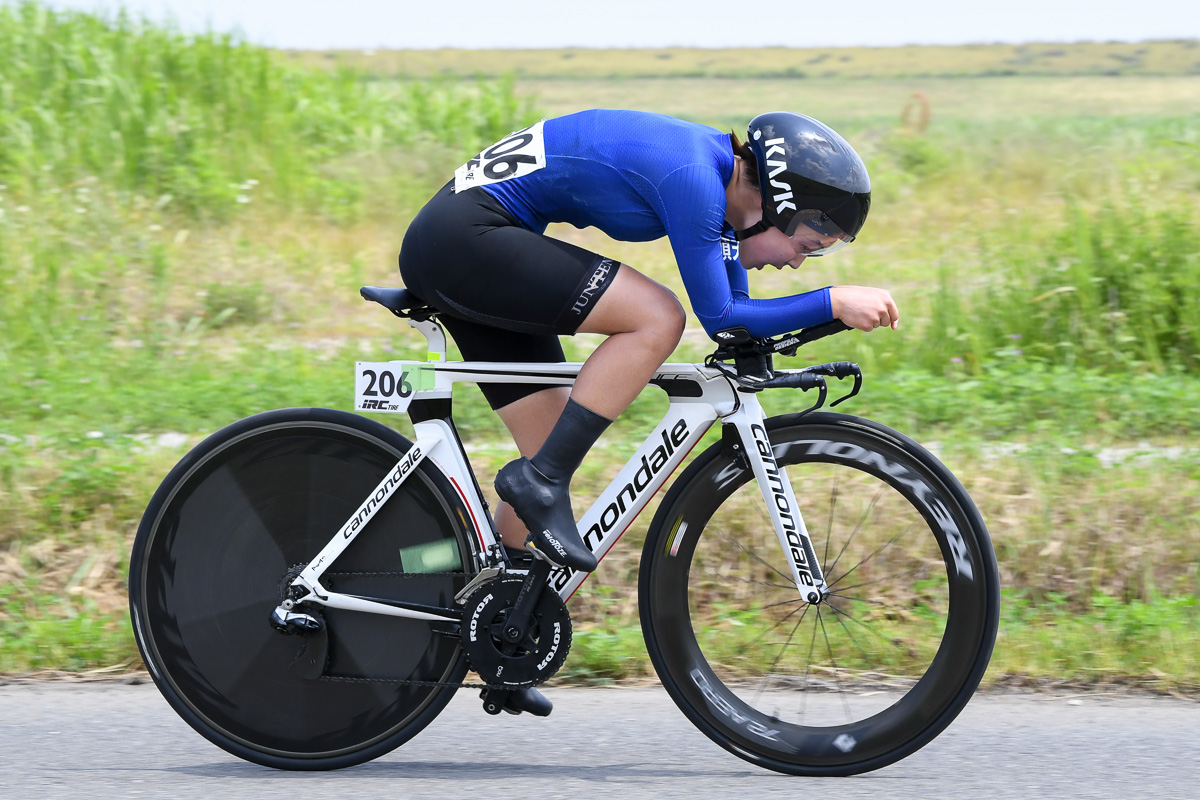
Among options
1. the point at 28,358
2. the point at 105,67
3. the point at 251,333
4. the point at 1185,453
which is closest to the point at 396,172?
the point at 105,67

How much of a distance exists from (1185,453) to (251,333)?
5.31 m

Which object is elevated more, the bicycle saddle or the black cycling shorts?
Result: the black cycling shorts

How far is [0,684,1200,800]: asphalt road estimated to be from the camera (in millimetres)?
3182

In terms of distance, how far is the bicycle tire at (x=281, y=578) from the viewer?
136 inches

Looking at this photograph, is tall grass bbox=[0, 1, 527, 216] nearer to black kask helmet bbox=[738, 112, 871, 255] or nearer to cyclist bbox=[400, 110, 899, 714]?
cyclist bbox=[400, 110, 899, 714]

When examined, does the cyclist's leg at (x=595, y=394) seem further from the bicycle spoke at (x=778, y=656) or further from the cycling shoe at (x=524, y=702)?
the bicycle spoke at (x=778, y=656)

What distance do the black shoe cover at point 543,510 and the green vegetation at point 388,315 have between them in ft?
3.22

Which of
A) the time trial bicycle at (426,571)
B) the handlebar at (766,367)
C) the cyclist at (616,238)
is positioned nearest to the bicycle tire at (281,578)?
the time trial bicycle at (426,571)

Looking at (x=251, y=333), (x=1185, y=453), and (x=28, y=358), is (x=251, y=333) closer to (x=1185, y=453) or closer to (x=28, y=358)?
(x=28, y=358)

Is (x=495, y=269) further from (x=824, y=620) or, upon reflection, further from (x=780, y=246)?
(x=824, y=620)

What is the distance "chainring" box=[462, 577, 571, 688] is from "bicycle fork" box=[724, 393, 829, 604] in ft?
2.04

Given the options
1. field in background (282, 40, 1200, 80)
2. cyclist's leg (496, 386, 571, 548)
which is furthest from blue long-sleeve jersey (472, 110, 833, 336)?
field in background (282, 40, 1200, 80)

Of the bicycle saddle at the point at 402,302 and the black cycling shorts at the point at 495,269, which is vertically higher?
the black cycling shorts at the point at 495,269

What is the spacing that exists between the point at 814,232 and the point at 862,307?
28 cm
